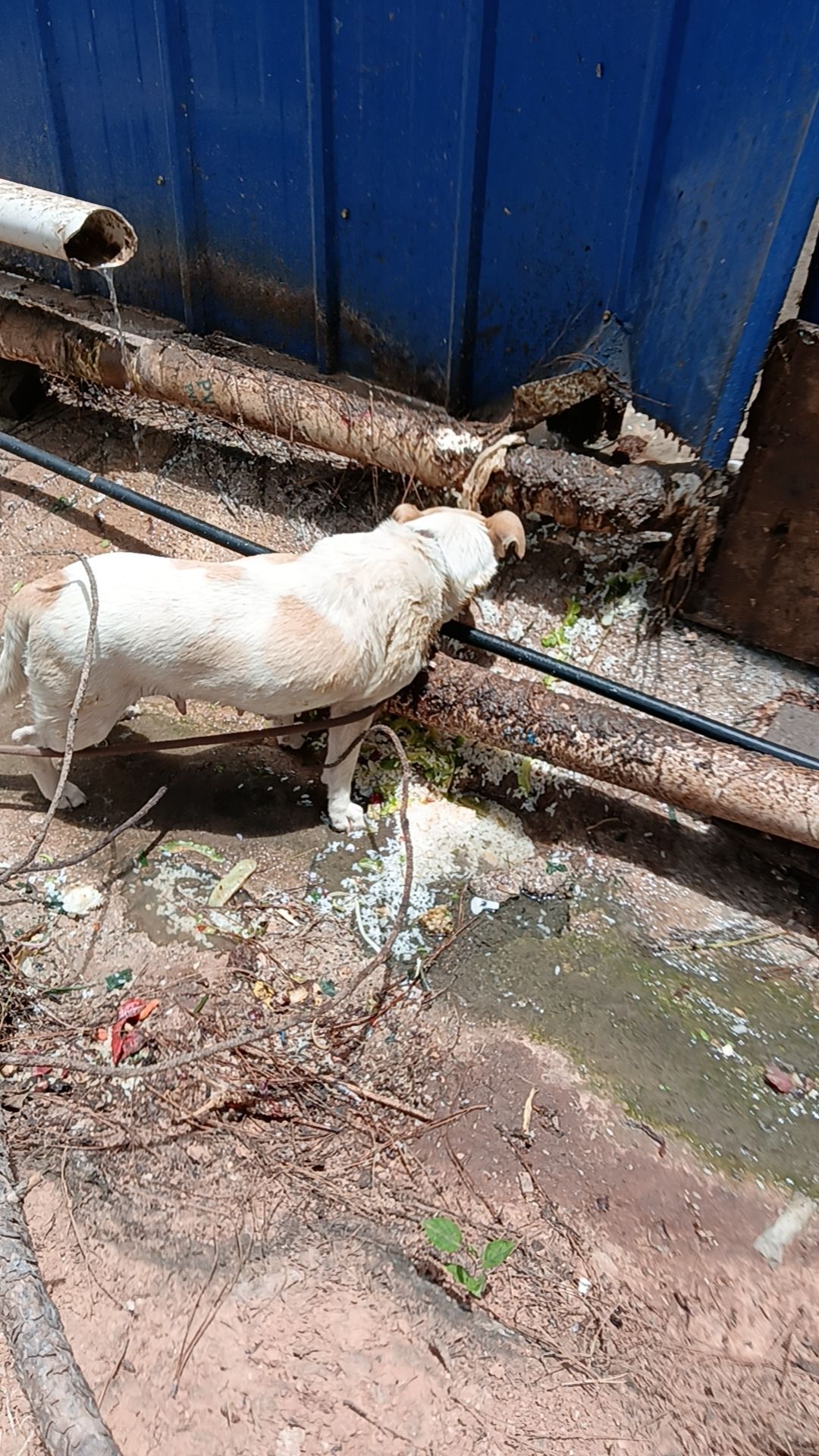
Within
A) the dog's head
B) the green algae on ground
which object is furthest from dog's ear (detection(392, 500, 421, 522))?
the green algae on ground

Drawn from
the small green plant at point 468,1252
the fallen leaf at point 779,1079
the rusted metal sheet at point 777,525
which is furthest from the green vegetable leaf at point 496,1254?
the rusted metal sheet at point 777,525

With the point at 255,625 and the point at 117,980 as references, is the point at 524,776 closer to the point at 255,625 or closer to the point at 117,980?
the point at 255,625

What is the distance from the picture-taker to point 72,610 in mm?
3254

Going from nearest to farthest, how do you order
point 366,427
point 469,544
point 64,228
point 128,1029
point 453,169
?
point 128,1029
point 469,544
point 64,228
point 453,169
point 366,427

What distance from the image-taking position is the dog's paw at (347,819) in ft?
13.5

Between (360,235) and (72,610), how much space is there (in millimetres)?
3037

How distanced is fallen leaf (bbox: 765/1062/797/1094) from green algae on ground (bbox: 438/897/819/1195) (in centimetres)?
3

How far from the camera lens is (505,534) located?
12.6 feet

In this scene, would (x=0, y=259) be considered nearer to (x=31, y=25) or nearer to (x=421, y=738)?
(x=31, y=25)

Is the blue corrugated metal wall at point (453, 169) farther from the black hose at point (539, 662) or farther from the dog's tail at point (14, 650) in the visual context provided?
the dog's tail at point (14, 650)

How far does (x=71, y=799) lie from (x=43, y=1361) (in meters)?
2.29

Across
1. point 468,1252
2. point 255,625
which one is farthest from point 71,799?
point 468,1252

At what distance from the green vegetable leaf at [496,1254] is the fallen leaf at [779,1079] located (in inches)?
47.8

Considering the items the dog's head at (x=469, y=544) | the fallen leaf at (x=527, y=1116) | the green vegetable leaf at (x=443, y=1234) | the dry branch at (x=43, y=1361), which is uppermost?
the dog's head at (x=469, y=544)
